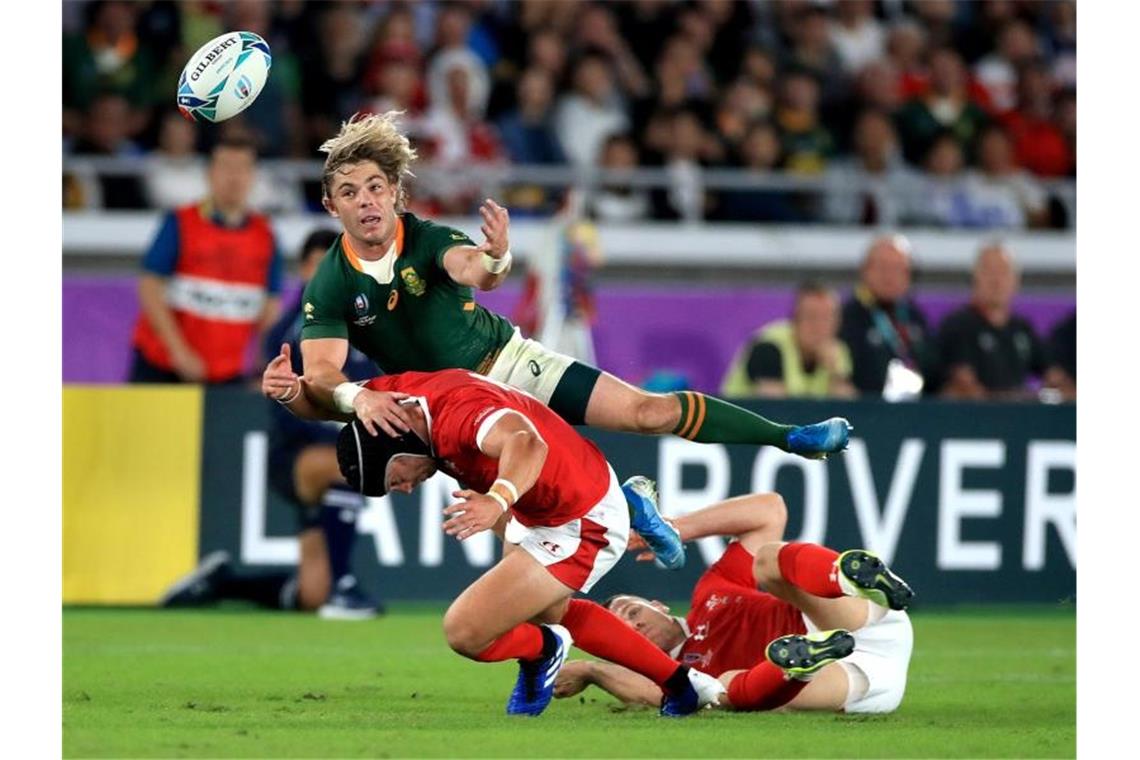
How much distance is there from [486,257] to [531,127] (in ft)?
25.9

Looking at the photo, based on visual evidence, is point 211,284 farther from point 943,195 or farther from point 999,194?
point 999,194

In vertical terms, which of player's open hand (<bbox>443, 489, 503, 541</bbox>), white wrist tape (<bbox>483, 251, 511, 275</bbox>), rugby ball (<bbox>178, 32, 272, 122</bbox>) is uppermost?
rugby ball (<bbox>178, 32, 272, 122</bbox>)

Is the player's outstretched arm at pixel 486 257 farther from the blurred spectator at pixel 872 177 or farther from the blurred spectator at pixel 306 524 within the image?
the blurred spectator at pixel 872 177

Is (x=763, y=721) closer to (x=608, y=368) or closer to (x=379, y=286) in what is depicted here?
(x=379, y=286)

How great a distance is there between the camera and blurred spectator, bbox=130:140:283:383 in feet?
37.5

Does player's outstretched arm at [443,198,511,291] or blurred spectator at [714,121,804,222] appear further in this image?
blurred spectator at [714,121,804,222]

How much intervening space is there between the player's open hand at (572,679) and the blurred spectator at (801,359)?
4.48m

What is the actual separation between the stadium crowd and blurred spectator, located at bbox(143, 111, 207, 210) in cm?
2

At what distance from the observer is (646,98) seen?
15.3 metres

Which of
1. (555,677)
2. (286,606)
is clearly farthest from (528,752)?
(286,606)

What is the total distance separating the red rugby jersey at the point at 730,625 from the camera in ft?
24.4

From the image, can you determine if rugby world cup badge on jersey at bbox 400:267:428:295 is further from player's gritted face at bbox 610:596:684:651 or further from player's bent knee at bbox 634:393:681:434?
player's gritted face at bbox 610:596:684:651

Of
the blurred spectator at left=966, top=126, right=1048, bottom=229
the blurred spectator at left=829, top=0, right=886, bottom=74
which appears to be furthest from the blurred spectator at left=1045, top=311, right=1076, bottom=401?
the blurred spectator at left=829, top=0, right=886, bottom=74
